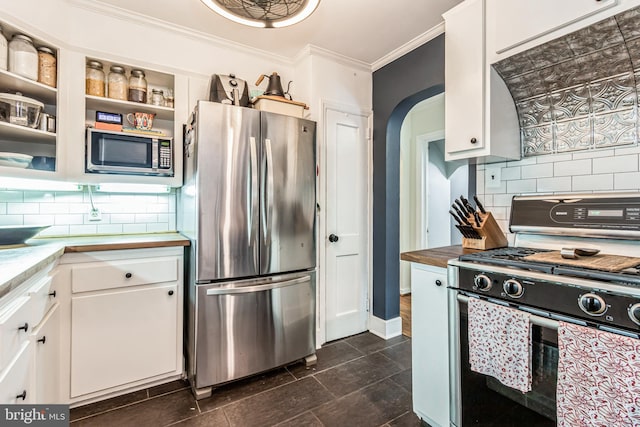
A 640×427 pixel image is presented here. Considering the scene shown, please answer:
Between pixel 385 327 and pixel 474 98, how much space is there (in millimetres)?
1944

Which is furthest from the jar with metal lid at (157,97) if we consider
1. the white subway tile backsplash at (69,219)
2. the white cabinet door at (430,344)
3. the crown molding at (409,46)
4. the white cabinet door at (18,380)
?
the white cabinet door at (430,344)

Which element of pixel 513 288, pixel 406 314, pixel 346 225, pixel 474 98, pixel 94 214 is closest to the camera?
pixel 513 288

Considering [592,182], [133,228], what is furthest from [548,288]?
[133,228]

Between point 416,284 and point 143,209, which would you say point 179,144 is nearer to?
point 143,209

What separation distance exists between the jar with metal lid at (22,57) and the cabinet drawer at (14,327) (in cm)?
137

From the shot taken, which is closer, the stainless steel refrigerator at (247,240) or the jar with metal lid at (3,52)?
the jar with metal lid at (3,52)

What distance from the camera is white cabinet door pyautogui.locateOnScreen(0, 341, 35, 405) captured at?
0.85 metres

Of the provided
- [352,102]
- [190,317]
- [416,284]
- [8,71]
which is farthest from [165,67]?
[416,284]

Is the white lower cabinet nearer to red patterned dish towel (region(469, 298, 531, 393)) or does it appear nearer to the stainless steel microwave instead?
the stainless steel microwave

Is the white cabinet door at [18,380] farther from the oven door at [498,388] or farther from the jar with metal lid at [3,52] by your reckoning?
the oven door at [498,388]

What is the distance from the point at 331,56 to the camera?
2527 mm

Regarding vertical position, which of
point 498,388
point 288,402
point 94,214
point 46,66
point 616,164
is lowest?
point 288,402

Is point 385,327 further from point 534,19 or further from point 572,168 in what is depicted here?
point 534,19

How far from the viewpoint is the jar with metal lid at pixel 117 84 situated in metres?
2.01
